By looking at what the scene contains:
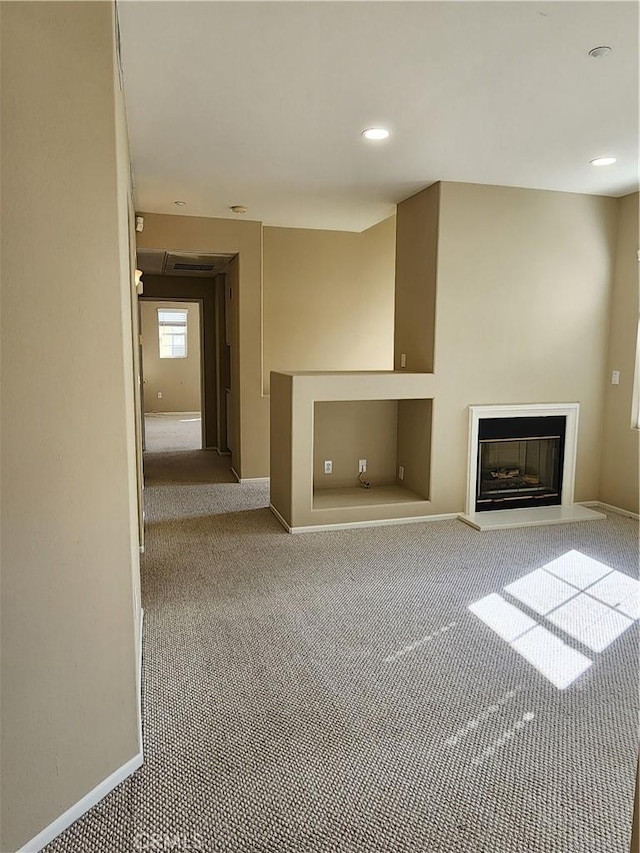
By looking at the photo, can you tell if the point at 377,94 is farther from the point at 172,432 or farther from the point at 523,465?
the point at 172,432

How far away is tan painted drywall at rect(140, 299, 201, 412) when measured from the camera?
11.6 metres

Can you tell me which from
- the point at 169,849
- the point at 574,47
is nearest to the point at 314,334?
the point at 574,47

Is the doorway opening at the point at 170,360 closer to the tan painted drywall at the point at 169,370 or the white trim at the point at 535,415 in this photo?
the tan painted drywall at the point at 169,370

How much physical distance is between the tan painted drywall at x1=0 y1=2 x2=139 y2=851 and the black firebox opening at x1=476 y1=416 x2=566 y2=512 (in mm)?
3635

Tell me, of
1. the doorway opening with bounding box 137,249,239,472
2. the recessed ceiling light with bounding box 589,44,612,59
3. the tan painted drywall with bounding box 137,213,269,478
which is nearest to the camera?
the recessed ceiling light with bounding box 589,44,612,59

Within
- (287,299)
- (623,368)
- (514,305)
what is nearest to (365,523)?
(514,305)

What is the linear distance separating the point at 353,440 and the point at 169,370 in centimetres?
758

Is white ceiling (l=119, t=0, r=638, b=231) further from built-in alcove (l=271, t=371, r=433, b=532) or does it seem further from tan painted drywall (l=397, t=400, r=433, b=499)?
tan painted drywall (l=397, t=400, r=433, b=499)

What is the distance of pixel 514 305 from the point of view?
15.4ft

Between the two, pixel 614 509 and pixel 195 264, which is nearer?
pixel 614 509

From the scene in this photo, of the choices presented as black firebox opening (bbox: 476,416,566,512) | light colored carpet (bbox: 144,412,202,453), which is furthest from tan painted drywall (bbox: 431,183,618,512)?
light colored carpet (bbox: 144,412,202,453)

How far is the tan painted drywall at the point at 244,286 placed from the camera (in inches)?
215

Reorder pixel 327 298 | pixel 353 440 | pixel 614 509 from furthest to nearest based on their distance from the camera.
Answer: pixel 327 298 → pixel 353 440 → pixel 614 509

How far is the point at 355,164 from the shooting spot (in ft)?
13.0
